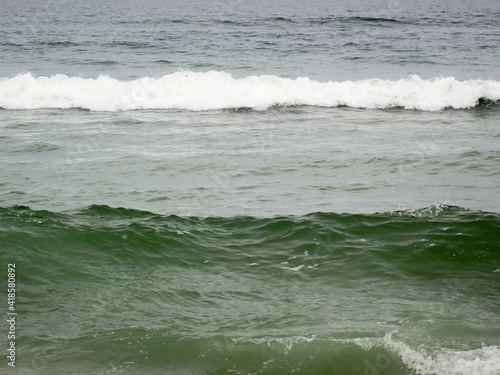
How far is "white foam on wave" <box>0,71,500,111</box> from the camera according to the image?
60.5 feet

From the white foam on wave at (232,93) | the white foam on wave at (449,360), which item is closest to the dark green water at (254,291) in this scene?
the white foam on wave at (449,360)

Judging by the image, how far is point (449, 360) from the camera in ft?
16.9

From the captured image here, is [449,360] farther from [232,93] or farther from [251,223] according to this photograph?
[232,93]

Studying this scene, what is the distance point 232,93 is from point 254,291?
13112mm

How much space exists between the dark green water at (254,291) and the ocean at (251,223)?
0.02 meters

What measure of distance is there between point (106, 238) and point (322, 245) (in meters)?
2.69

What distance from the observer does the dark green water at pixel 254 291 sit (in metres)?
5.38

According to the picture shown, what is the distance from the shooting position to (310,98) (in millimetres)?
18828

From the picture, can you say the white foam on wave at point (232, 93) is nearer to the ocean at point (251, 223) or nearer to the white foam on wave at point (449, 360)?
the ocean at point (251, 223)

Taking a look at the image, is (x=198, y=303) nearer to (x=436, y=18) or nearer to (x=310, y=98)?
(x=310, y=98)

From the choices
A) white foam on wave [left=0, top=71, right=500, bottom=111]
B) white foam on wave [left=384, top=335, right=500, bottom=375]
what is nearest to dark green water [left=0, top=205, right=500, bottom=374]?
white foam on wave [left=384, top=335, right=500, bottom=375]

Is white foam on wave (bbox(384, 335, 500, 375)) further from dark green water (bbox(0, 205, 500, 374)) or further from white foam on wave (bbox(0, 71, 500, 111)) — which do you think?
white foam on wave (bbox(0, 71, 500, 111))

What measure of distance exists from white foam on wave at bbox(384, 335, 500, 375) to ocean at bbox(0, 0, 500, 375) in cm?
2
